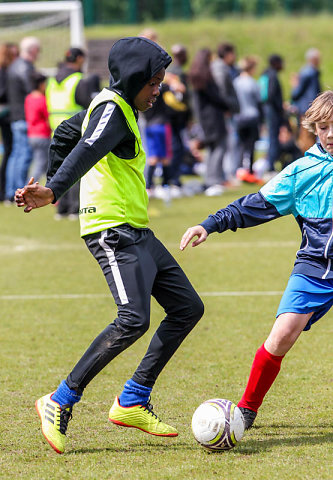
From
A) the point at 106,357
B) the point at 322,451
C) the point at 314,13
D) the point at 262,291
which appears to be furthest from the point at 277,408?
the point at 314,13

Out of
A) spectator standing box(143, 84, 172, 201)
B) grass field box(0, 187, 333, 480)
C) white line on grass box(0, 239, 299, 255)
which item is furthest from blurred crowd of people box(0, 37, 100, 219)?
grass field box(0, 187, 333, 480)

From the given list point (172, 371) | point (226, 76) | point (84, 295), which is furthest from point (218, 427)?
point (226, 76)

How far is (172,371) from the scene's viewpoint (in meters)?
5.63

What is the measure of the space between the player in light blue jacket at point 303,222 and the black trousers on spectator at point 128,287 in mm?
263

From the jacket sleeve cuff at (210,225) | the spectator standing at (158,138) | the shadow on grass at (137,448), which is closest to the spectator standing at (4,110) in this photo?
the spectator standing at (158,138)

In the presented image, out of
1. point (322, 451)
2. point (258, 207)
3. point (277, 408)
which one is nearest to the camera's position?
point (322, 451)

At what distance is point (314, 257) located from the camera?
4.31m

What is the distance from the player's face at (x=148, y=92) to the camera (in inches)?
167

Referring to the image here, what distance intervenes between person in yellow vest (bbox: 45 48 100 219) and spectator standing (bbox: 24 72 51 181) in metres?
1.70

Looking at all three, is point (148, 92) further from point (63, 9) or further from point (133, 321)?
point (63, 9)

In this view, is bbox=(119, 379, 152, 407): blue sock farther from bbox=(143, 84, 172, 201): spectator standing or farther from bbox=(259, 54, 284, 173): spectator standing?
bbox=(259, 54, 284, 173): spectator standing

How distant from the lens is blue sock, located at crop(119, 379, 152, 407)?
4453 millimetres

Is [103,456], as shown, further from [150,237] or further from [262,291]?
[262,291]

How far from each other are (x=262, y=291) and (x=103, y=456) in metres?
4.02
